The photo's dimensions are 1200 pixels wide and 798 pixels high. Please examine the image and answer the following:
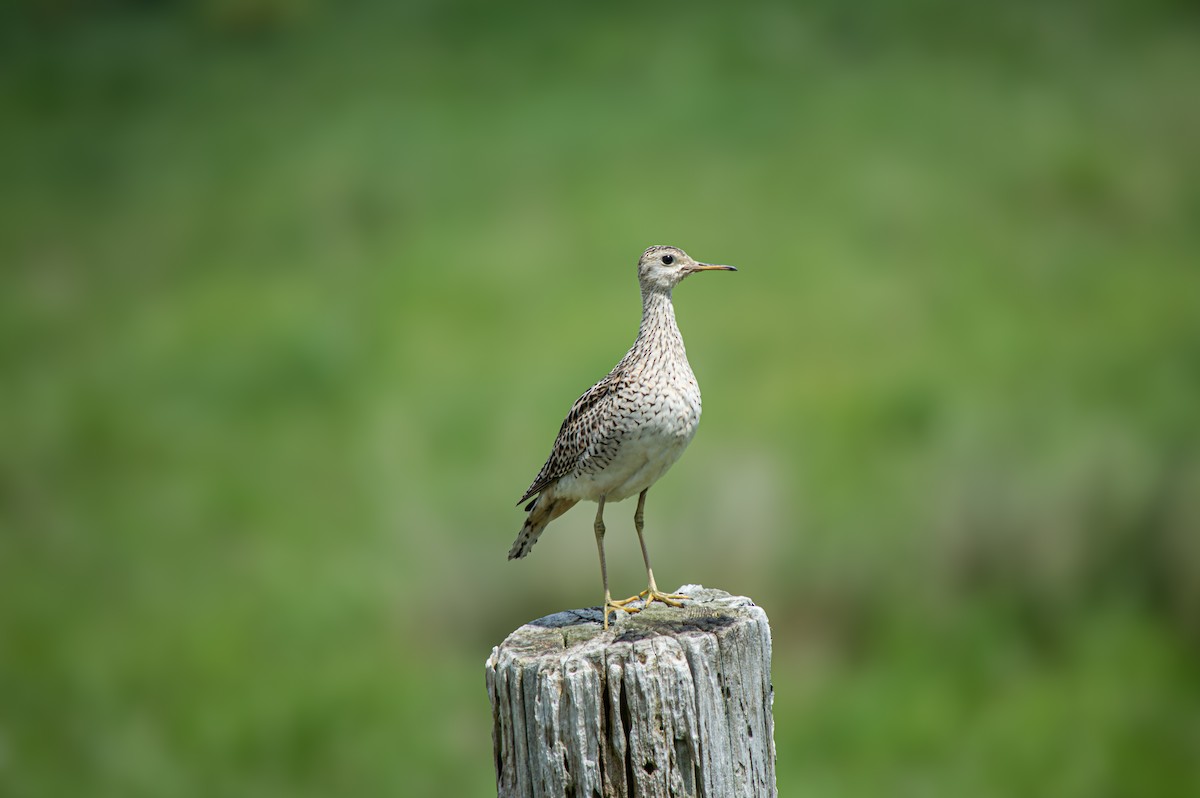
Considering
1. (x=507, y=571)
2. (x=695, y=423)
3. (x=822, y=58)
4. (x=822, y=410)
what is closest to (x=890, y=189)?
(x=822, y=58)

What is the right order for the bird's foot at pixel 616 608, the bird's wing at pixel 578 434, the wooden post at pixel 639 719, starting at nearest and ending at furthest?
the wooden post at pixel 639 719, the bird's foot at pixel 616 608, the bird's wing at pixel 578 434

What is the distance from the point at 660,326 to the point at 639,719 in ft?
7.06

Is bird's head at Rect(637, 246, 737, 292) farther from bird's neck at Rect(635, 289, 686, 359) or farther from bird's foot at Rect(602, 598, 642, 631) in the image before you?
bird's foot at Rect(602, 598, 642, 631)

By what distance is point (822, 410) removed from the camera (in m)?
15.1

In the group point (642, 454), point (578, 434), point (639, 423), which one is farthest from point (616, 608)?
point (578, 434)

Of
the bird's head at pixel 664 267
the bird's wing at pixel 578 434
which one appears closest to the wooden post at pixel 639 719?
the bird's wing at pixel 578 434

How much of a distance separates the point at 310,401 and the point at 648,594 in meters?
11.0

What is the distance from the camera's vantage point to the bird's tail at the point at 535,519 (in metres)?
6.16

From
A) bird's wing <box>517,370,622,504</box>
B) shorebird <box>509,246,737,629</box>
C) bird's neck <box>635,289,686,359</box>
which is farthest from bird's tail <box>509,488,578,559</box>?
bird's neck <box>635,289,686,359</box>

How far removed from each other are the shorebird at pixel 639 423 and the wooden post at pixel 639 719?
0.76m

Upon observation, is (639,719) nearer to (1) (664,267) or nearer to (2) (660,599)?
(2) (660,599)

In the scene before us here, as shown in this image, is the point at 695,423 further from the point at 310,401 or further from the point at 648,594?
the point at 310,401

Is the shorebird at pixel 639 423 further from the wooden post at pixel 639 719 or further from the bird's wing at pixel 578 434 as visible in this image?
the wooden post at pixel 639 719

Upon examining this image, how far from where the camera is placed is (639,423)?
17.9ft
